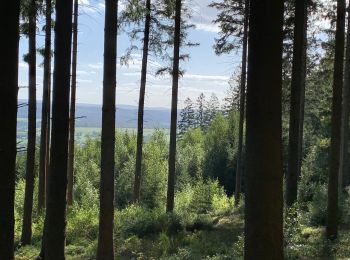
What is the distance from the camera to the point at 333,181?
10070 mm

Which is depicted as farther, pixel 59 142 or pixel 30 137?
pixel 30 137

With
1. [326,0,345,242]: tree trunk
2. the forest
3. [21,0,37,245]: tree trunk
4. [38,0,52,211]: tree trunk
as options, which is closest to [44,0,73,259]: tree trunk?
the forest

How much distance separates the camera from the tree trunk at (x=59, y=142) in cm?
723

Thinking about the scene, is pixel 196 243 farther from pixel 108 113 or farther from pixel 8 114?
pixel 8 114

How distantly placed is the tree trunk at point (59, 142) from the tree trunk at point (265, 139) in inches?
171

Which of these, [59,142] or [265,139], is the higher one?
[265,139]

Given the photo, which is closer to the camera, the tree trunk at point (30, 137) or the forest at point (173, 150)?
the forest at point (173, 150)

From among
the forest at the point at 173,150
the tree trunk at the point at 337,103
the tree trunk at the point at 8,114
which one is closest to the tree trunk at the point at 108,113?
the forest at the point at 173,150

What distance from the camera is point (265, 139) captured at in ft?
11.8

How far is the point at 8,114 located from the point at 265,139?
2.71 meters

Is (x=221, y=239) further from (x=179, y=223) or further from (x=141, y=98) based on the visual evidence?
(x=141, y=98)

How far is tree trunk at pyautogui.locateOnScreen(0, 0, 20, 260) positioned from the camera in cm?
453

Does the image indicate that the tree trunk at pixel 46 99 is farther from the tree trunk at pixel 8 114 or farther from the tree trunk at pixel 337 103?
the tree trunk at pixel 337 103

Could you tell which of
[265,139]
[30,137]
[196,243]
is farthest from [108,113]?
[30,137]
